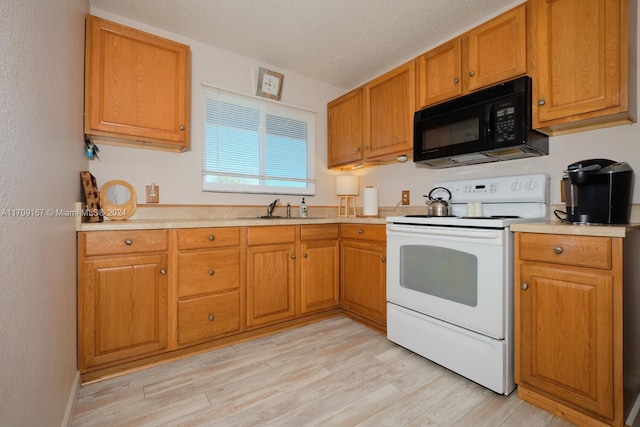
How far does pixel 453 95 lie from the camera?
2094 millimetres

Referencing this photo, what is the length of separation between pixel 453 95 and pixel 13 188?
234 cm

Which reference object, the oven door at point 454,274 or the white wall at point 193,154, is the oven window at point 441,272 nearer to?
the oven door at point 454,274

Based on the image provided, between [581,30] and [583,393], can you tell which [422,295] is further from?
[581,30]

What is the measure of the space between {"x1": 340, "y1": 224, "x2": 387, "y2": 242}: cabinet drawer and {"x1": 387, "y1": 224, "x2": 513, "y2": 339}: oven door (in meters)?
0.15

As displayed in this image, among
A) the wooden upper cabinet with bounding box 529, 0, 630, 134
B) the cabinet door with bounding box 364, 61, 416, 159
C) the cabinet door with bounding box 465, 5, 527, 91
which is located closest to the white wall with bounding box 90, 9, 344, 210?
the cabinet door with bounding box 364, 61, 416, 159

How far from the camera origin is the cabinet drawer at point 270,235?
7.29 feet

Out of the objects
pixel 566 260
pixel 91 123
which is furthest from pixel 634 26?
pixel 91 123

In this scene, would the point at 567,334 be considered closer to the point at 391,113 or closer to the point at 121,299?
the point at 391,113

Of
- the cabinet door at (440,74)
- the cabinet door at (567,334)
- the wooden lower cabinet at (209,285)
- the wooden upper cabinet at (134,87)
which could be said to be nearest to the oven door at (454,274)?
the cabinet door at (567,334)

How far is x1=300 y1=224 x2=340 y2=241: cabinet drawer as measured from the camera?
8.20ft

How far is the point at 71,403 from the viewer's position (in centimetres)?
137

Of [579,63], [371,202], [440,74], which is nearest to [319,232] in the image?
[371,202]

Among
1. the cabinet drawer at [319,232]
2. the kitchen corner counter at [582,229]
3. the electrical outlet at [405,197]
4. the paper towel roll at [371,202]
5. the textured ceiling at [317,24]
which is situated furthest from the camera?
the paper towel roll at [371,202]

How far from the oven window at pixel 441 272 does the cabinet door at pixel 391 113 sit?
0.95m
